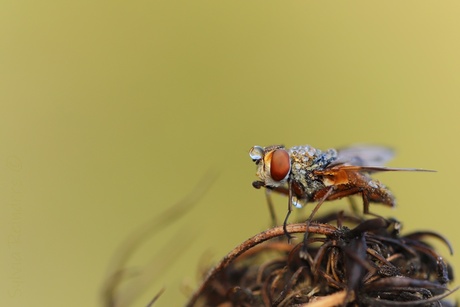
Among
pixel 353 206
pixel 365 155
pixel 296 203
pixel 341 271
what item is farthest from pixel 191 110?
pixel 341 271

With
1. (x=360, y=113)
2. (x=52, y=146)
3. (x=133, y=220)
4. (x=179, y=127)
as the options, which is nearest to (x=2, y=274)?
(x=133, y=220)

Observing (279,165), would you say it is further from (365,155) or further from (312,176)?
(365,155)

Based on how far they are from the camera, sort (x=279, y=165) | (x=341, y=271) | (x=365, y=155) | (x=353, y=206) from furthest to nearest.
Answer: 1. (x=365, y=155)
2. (x=353, y=206)
3. (x=279, y=165)
4. (x=341, y=271)

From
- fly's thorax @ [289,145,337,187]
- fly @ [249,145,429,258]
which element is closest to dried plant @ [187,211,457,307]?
fly @ [249,145,429,258]

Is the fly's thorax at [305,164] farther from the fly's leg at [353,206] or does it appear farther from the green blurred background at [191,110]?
the green blurred background at [191,110]

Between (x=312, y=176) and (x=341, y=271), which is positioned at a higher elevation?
(x=312, y=176)

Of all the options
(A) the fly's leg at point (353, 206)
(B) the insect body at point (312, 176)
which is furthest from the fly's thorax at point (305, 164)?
(A) the fly's leg at point (353, 206)
